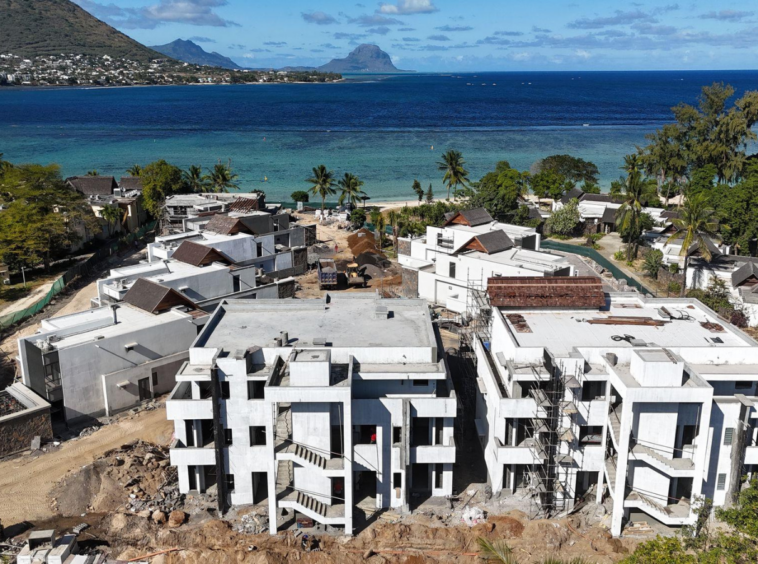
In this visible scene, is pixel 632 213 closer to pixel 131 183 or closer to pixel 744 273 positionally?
pixel 744 273

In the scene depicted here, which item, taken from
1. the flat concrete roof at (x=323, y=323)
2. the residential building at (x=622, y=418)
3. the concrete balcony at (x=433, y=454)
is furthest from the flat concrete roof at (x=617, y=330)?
the concrete balcony at (x=433, y=454)

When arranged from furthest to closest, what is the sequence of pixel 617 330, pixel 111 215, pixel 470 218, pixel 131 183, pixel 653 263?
pixel 131 183
pixel 111 215
pixel 653 263
pixel 470 218
pixel 617 330

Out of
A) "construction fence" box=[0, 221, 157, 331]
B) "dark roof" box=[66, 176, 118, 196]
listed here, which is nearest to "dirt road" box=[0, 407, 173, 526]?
"construction fence" box=[0, 221, 157, 331]

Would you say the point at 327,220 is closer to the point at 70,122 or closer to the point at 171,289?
the point at 171,289

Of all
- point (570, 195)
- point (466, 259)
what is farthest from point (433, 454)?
point (570, 195)

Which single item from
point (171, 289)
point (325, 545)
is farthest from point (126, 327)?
point (325, 545)
